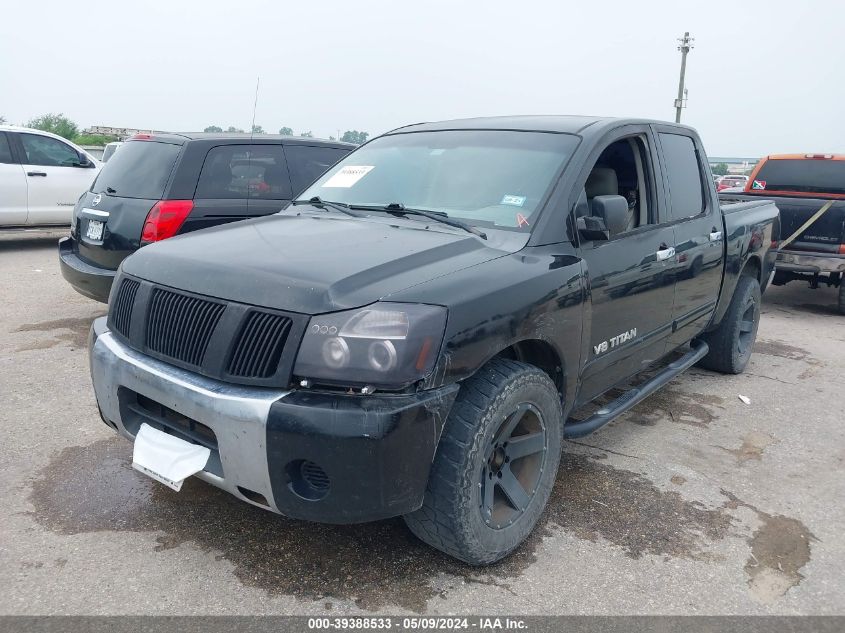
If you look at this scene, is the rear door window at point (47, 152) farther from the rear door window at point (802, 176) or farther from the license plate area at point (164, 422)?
the rear door window at point (802, 176)

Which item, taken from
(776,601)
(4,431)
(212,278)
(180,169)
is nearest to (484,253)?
(212,278)

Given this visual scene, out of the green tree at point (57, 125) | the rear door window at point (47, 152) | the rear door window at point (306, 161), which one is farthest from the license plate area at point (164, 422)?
the green tree at point (57, 125)

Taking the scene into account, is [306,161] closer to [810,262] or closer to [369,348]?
[369,348]

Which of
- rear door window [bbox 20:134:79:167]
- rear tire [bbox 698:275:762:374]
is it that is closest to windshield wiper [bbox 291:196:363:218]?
rear tire [bbox 698:275:762:374]

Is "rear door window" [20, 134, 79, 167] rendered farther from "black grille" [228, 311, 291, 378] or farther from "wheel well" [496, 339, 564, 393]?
"wheel well" [496, 339, 564, 393]

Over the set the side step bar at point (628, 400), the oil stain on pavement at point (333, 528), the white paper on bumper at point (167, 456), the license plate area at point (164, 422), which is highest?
the license plate area at point (164, 422)

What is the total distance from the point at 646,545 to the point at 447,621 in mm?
1046

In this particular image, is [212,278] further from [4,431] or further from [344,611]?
[4,431]

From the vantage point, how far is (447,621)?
2.51 m

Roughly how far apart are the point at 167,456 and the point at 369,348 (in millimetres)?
932

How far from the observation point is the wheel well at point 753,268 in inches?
217

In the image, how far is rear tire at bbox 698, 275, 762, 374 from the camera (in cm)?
538

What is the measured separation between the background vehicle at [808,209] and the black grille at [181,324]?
7.37 metres

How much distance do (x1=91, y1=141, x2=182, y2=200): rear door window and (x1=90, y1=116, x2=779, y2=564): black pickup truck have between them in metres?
2.26
